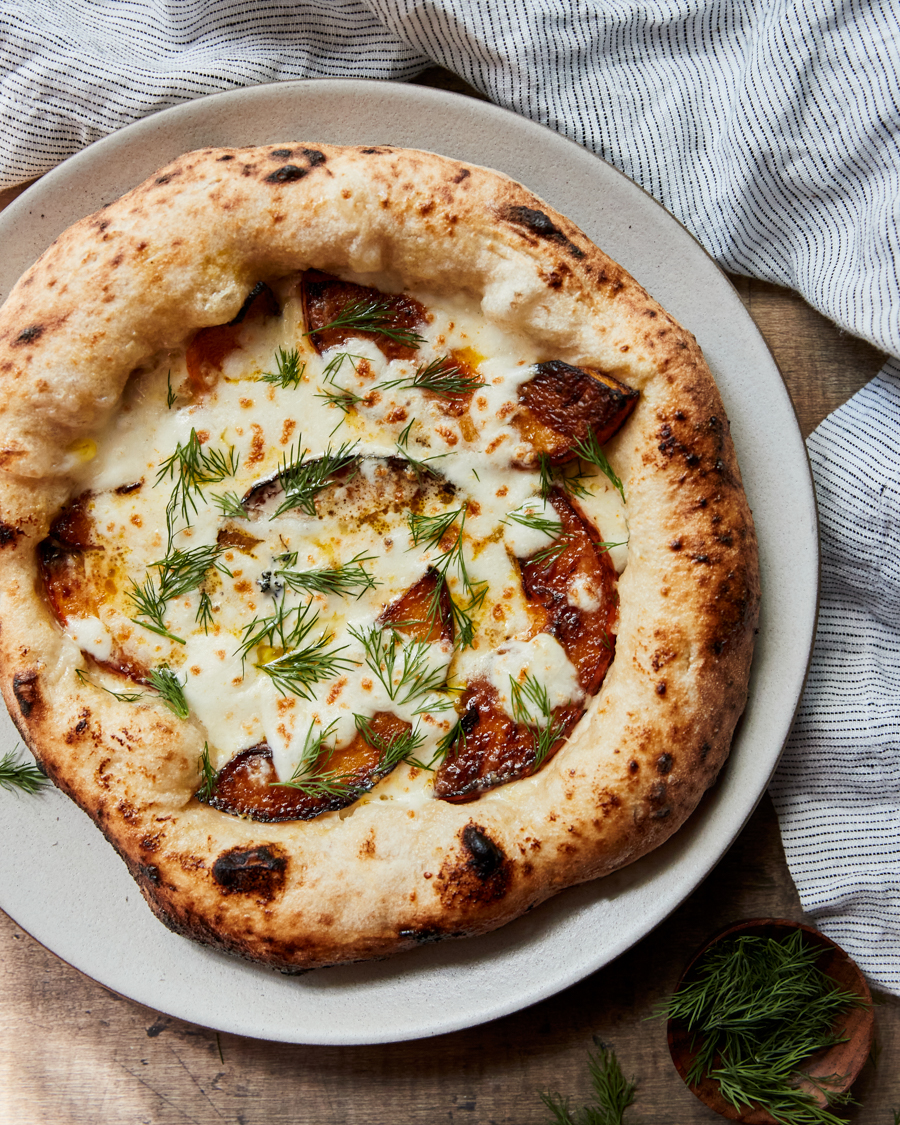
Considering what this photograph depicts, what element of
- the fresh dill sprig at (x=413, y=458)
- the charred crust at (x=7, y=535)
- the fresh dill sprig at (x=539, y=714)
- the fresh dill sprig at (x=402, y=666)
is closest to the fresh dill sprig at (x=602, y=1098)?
the fresh dill sprig at (x=539, y=714)

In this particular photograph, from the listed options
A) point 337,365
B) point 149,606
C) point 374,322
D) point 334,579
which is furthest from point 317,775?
point 374,322

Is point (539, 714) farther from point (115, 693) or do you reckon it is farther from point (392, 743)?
point (115, 693)

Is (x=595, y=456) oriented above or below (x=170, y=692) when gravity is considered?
above

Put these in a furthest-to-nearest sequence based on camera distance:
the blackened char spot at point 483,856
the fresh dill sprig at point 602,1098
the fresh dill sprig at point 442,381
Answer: the fresh dill sprig at point 602,1098
the fresh dill sprig at point 442,381
the blackened char spot at point 483,856

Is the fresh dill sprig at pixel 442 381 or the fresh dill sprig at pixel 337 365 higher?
the fresh dill sprig at pixel 337 365

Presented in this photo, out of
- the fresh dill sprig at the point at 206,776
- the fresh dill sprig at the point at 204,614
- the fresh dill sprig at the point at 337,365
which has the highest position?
the fresh dill sprig at the point at 337,365

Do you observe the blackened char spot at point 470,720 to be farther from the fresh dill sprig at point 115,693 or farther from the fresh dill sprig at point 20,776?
the fresh dill sprig at point 20,776

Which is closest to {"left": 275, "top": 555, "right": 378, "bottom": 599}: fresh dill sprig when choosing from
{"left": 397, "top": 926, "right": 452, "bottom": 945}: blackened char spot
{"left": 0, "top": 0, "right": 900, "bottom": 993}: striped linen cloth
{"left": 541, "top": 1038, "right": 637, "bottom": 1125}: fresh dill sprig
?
{"left": 397, "top": 926, "right": 452, "bottom": 945}: blackened char spot

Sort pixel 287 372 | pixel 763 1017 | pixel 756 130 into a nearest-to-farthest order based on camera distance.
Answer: pixel 287 372 → pixel 763 1017 → pixel 756 130
